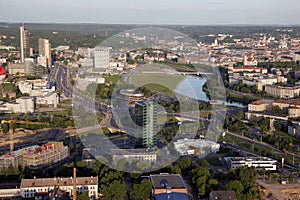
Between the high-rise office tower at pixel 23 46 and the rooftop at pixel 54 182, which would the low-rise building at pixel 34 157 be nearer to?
the rooftop at pixel 54 182

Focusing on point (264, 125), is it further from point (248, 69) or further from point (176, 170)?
point (248, 69)

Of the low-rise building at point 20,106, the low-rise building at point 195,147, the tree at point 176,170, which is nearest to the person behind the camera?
the tree at point 176,170

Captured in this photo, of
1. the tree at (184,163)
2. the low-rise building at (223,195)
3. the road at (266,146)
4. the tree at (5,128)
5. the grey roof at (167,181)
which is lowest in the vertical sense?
the road at (266,146)

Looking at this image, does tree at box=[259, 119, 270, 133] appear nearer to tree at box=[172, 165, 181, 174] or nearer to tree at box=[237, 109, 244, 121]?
tree at box=[237, 109, 244, 121]

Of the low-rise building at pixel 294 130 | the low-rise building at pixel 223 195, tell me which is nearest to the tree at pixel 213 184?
the low-rise building at pixel 223 195

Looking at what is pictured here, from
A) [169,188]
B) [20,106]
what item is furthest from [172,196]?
[20,106]

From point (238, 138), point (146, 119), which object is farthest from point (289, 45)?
point (146, 119)
